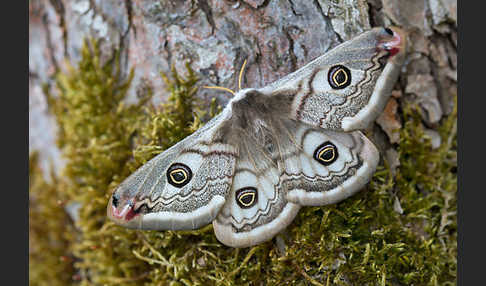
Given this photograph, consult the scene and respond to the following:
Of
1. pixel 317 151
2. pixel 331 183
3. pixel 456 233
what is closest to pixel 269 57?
pixel 317 151

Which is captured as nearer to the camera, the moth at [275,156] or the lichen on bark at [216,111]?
the moth at [275,156]

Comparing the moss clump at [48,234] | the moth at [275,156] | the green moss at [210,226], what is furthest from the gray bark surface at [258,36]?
the moss clump at [48,234]

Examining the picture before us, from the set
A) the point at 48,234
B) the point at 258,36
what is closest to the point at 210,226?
the point at 258,36

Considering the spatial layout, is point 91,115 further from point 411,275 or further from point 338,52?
point 411,275

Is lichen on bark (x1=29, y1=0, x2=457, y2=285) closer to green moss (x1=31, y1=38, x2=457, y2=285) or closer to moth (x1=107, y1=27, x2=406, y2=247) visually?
green moss (x1=31, y1=38, x2=457, y2=285)

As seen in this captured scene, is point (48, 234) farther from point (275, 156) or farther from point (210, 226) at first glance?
point (275, 156)

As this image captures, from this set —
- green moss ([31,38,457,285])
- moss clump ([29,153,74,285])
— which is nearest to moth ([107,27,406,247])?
green moss ([31,38,457,285])

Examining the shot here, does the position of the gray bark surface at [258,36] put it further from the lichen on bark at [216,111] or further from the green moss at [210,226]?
the green moss at [210,226]
